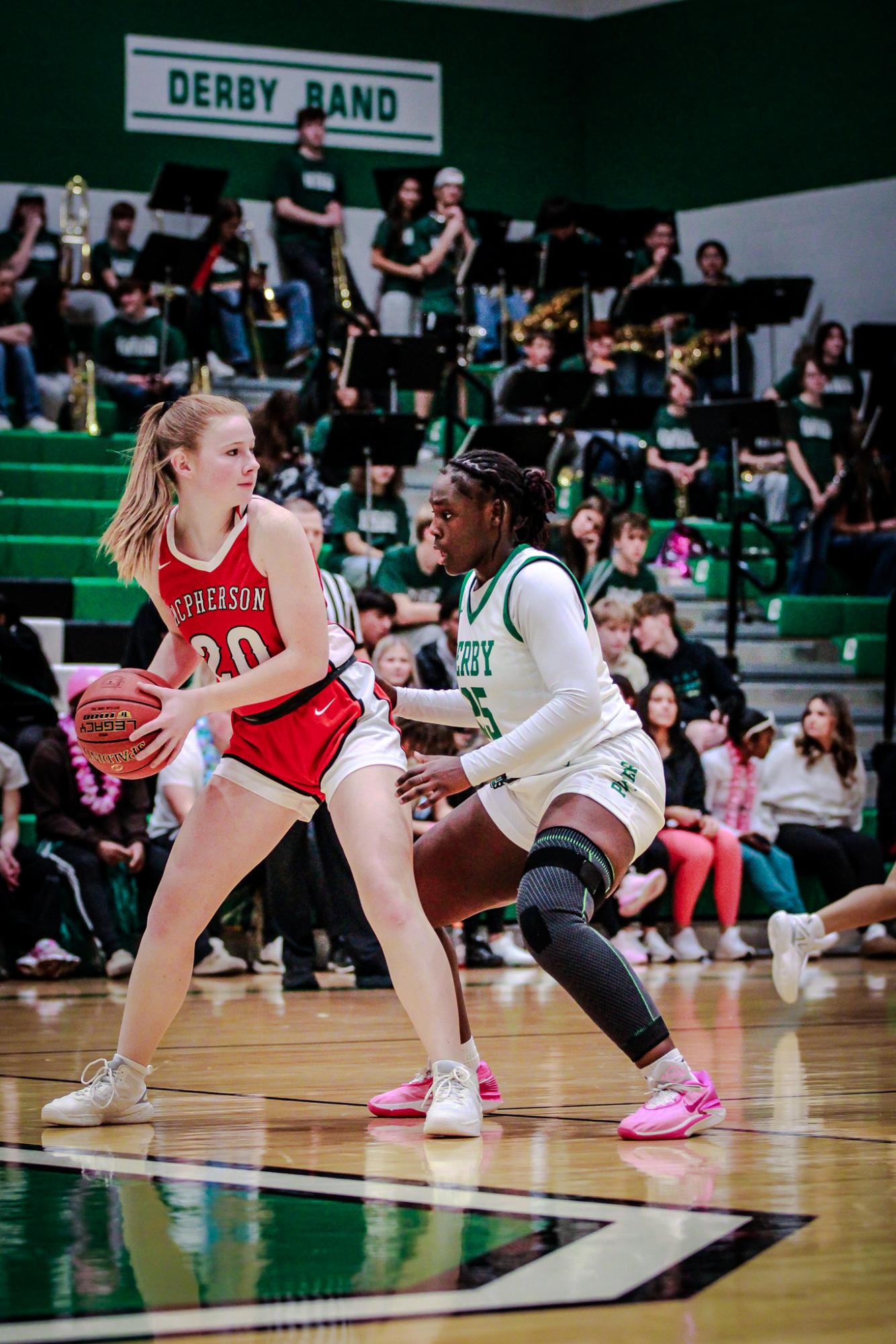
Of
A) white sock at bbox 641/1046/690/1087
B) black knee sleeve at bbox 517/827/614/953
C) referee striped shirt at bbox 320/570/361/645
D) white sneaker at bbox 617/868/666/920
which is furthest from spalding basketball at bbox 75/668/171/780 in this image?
white sneaker at bbox 617/868/666/920

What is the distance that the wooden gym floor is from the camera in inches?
83.0

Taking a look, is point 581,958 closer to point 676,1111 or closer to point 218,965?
point 676,1111

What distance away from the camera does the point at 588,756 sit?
3625 millimetres

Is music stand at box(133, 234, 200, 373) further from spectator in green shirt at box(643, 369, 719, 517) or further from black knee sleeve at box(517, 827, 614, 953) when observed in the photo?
black knee sleeve at box(517, 827, 614, 953)

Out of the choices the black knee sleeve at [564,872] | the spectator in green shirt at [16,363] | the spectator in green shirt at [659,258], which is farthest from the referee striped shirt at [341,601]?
the spectator in green shirt at [659,258]

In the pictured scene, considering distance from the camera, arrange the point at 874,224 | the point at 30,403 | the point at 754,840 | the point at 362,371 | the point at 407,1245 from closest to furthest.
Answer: the point at 407,1245 < the point at 754,840 < the point at 362,371 < the point at 30,403 < the point at 874,224

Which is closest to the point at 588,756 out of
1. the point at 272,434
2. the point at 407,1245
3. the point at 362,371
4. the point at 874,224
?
the point at 407,1245

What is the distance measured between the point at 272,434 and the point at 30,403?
2.87 m

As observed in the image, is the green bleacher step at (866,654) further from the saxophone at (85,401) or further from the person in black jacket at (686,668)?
the saxophone at (85,401)

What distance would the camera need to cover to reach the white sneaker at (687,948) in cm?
812

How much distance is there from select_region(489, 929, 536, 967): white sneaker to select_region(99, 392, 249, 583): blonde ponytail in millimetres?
4405

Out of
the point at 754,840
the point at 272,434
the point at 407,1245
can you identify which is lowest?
the point at 754,840

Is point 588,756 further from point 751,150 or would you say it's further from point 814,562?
point 751,150

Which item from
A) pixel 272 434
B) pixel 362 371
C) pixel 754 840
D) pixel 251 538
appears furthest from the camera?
pixel 362 371
